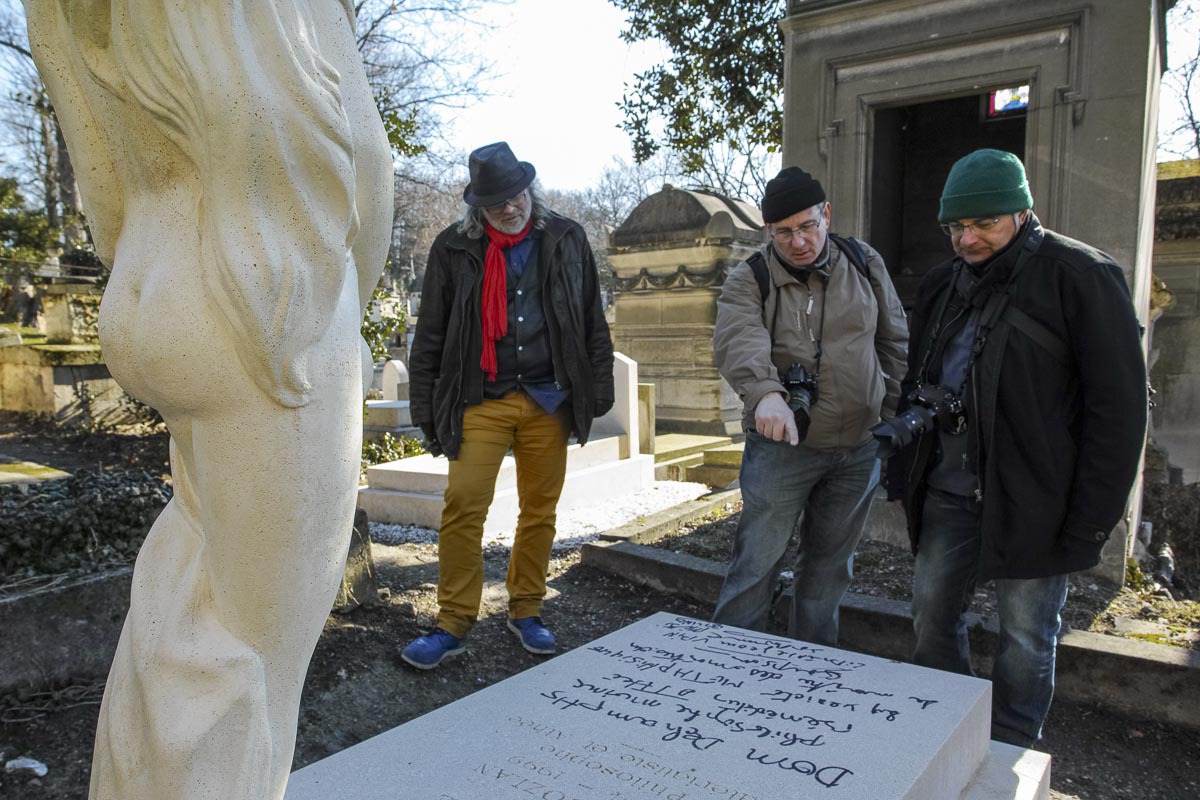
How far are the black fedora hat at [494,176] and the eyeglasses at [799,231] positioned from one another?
1.07 meters

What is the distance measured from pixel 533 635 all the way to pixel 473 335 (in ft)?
4.46

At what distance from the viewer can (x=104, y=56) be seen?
49.1 inches

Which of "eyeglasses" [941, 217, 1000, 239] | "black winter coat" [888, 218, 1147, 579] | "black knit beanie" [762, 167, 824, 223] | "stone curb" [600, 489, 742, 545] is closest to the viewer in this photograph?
"black winter coat" [888, 218, 1147, 579]

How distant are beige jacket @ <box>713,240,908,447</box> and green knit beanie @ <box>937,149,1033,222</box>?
524 millimetres

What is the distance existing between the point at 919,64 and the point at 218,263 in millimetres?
4887

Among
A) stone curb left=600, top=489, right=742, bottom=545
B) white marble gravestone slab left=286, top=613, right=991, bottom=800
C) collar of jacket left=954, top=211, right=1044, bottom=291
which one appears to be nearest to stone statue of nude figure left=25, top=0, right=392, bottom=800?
white marble gravestone slab left=286, top=613, right=991, bottom=800

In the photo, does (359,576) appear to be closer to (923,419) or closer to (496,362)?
(496,362)

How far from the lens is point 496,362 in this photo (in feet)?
11.7

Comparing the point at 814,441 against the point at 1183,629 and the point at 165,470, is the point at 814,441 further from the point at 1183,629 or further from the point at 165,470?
the point at 165,470

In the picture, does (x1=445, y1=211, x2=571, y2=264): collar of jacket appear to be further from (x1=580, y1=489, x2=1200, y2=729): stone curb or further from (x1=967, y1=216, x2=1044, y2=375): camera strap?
(x1=580, y1=489, x2=1200, y2=729): stone curb

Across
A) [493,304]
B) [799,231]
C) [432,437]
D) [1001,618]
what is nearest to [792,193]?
[799,231]

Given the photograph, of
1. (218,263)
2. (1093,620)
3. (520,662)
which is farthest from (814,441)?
(218,263)

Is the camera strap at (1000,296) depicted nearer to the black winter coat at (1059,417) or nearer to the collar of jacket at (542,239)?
the black winter coat at (1059,417)

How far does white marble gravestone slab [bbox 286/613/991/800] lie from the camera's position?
2004 mm
